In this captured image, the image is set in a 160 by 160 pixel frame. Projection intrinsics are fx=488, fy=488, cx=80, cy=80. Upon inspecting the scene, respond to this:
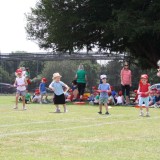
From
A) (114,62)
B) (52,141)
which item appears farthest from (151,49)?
(52,141)

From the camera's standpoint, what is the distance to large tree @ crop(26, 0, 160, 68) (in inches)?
1112

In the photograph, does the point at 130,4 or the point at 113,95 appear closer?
the point at 113,95

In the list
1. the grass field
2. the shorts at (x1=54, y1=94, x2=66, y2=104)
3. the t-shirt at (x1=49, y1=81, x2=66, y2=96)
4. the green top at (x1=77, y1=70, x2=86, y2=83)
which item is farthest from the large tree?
the grass field

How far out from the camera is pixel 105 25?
2970 cm

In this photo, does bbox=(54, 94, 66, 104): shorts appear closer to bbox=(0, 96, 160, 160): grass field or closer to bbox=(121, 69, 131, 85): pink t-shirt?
bbox=(0, 96, 160, 160): grass field

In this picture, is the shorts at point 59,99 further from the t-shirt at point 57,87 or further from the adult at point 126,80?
the adult at point 126,80

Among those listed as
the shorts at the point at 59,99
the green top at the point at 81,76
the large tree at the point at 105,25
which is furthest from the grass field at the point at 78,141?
the large tree at the point at 105,25

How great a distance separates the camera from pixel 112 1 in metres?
31.8

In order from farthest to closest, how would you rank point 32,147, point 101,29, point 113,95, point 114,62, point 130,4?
1. point 114,62
2. point 101,29
3. point 130,4
4. point 113,95
5. point 32,147

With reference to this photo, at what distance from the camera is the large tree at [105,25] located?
28.2 meters

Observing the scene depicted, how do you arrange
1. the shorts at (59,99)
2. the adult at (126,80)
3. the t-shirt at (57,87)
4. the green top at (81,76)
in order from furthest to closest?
the green top at (81,76) < the adult at (126,80) < the t-shirt at (57,87) < the shorts at (59,99)

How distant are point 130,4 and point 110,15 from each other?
174cm

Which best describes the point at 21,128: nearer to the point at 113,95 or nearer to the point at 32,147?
the point at 32,147

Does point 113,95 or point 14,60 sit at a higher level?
point 14,60
